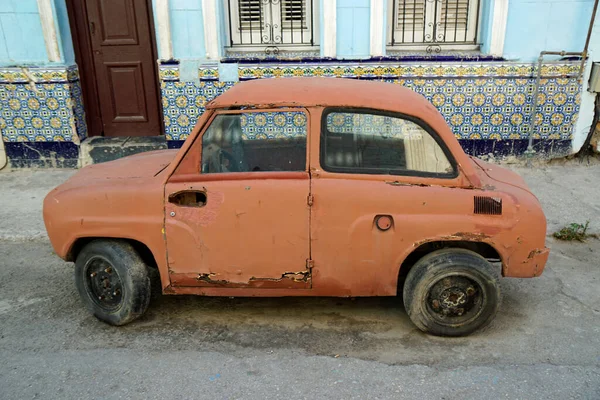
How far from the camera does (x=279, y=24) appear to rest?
25.9 ft

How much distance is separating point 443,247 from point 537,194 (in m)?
3.53

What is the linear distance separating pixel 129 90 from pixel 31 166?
1.85 metres

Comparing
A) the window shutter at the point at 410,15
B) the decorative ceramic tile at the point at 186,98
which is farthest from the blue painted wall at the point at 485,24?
the decorative ceramic tile at the point at 186,98

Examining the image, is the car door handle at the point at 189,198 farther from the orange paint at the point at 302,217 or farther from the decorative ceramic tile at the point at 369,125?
the decorative ceramic tile at the point at 369,125

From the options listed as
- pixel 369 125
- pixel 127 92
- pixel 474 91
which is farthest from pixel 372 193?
pixel 127 92

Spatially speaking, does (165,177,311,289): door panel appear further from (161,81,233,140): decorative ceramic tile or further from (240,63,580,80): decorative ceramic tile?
(240,63,580,80): decorative ceramic tile

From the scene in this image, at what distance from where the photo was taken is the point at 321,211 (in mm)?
3906

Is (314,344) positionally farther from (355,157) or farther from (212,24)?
(212,24)

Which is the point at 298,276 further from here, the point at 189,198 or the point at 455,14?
the point at 455,14

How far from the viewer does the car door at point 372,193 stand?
153 inches

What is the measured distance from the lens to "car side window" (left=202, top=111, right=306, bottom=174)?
3988mm

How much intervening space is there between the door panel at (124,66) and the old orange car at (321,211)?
4.56m

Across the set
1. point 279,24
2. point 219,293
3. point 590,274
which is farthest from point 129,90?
point 590,274

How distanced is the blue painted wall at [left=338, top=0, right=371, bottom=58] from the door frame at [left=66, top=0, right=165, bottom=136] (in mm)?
2778
